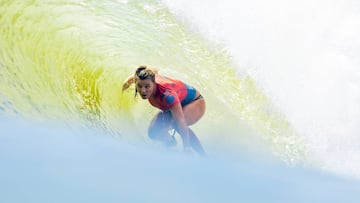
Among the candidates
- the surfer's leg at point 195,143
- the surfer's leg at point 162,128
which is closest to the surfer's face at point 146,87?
the surfer's leg at point 162,128

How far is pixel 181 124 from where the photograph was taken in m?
2.88

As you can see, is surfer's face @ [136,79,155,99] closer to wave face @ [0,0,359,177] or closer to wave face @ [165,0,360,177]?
wave face @ [0,0,359,177]

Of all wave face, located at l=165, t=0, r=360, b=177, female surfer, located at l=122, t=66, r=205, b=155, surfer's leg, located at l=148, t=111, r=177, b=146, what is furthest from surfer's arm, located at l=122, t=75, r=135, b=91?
wave face, located at l=165, t=0, r=360, b=177

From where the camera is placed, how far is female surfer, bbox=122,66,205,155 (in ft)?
9.19

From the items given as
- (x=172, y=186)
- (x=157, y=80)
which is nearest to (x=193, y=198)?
(x=172, y=186)

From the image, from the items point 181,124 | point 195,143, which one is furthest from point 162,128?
point 195,143

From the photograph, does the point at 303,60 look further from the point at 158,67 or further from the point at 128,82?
the point at 128,82

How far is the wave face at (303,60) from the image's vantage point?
360 centimetres

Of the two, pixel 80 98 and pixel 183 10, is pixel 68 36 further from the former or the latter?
pixel 183 10

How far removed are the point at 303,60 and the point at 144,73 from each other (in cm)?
142

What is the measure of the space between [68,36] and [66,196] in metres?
1.56

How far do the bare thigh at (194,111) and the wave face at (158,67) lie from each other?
0.17ft

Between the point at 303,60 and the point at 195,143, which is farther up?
the point at 303,60

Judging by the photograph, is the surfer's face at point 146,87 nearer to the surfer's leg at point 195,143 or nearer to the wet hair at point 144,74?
the wet hair at point 144,74
